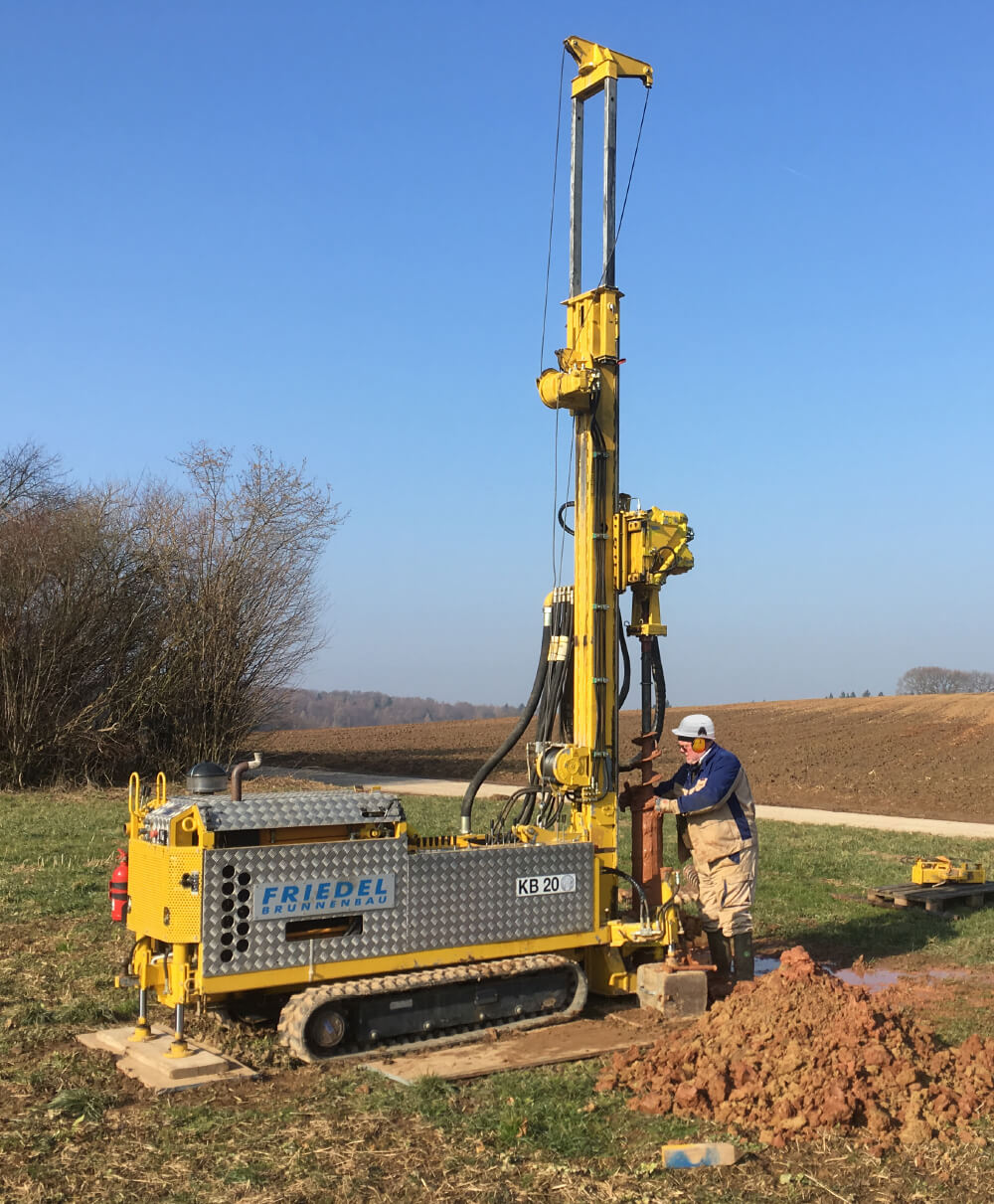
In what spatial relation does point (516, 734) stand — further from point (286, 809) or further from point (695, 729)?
point (286, 809)

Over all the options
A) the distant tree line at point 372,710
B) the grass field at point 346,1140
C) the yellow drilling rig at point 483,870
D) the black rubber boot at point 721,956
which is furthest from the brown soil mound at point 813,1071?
the distant tree line at point 372,710

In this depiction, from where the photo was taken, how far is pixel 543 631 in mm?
8344

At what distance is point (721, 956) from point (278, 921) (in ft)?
10.8

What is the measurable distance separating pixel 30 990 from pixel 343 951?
8.25ft

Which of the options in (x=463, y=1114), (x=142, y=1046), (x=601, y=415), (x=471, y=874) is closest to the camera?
(x=463, y=1114)

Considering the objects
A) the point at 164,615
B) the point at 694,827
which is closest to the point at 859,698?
the point at 164,615

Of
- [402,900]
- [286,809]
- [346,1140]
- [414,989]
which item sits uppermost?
[286,809]

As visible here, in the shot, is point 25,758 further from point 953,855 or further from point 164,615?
point 953,855

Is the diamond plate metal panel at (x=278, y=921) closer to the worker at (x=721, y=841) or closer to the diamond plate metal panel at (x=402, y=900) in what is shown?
the diamond plate metal panel at (x=402, y=900)

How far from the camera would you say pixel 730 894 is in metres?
7.94

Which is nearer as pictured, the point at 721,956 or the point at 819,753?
the point at 721,956

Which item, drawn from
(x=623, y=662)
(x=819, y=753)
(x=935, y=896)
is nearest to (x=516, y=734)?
(x=623, y=662)

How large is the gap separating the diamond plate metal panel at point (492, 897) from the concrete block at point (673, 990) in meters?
0.50

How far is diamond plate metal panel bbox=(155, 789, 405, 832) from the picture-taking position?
6348 mm
